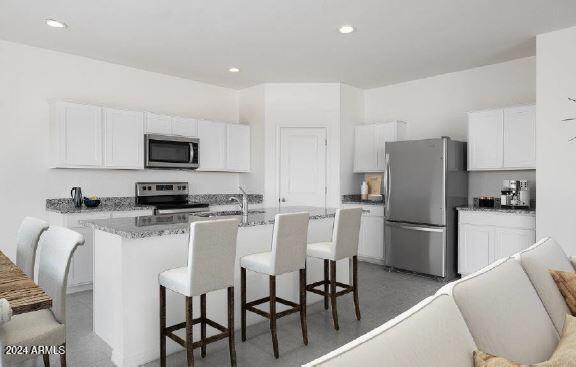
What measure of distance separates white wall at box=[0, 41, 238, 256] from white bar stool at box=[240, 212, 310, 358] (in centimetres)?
279

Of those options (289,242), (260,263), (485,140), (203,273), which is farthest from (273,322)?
(485,140)

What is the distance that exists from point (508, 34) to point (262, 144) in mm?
3428

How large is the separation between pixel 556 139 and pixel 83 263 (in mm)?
5001

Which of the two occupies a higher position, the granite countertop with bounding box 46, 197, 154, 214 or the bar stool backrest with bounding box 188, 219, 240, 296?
the granite countertop with bounding box 46, 197, 154, 214

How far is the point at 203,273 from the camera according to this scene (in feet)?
7.75

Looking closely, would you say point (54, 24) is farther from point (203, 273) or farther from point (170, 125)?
point (203, 273)

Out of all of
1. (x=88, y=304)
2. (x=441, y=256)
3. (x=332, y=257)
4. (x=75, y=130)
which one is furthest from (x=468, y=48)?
(x=88, y=304)

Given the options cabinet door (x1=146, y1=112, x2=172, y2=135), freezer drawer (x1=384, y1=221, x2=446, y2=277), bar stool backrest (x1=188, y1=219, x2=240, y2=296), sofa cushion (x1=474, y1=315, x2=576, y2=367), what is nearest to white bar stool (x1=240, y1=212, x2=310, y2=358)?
bar stool backrest (x1=188, y1=219, x2=240, y2=296)

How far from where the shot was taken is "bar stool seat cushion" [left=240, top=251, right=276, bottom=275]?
2813mm

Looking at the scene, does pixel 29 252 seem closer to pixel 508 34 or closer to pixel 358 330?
pixel 358 330

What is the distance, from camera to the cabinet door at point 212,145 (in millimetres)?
5570

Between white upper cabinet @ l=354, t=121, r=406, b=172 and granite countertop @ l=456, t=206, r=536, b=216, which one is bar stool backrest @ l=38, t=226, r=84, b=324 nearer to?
granite countertop @ l=456, t=206, r=536, b=216

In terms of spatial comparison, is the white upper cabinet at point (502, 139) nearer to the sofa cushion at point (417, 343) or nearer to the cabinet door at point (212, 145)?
the cabinet door at point (212, 145)

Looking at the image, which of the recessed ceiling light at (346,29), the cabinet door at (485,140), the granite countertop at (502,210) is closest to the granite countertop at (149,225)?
the recessed ceiling light at (346,29)
